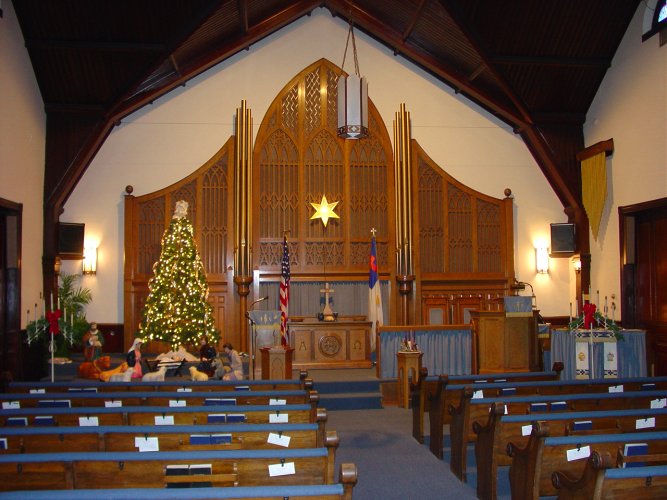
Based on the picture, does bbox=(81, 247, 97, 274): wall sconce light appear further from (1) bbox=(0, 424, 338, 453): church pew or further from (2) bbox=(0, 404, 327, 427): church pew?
(1) bbox=(0, 424, 338, 453): church pew

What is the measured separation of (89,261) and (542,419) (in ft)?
32.4

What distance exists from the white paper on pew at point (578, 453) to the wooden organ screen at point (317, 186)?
8.81 metres

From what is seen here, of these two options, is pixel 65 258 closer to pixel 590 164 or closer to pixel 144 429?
pixel 144 429

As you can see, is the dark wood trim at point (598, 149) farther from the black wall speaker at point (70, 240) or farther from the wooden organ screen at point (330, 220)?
the black wall speaker at point (70, 240)

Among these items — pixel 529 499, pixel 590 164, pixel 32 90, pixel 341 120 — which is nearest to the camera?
pixel 529 499

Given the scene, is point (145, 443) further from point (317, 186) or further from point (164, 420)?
point (317, 186)

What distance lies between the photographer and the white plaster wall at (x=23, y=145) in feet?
32.4

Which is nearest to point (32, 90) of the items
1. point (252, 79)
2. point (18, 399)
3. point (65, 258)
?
point (65, 258)

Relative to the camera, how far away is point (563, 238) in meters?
13.0

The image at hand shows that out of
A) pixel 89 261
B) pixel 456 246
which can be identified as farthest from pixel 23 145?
pixel 456 246

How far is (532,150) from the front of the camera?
13594mm

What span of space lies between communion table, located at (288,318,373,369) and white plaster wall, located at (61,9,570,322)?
3.89 metres

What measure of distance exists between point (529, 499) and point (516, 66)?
8955mm

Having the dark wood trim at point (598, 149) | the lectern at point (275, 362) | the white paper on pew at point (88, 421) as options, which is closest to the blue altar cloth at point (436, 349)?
the lectern at point (275, 362)
